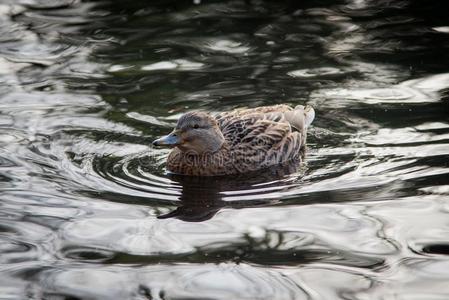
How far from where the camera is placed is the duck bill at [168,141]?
9.47 meters

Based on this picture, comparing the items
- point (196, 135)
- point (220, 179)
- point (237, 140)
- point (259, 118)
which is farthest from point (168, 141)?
point (259, 118)

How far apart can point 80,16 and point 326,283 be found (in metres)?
8.00

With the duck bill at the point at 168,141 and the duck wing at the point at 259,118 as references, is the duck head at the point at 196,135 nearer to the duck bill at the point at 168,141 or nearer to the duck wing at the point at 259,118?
the duck bill at the point at 168,141

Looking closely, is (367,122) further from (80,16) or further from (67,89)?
(80,16)

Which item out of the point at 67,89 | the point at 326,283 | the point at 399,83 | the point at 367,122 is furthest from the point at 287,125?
the point at 326,283

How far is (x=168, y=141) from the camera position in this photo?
959 centimetres

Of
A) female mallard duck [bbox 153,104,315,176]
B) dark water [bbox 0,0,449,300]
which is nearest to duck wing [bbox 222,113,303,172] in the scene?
female mallard duck [bbox 153,104,315,176]

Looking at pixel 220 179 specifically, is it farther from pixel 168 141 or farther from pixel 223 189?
pixel 168 141

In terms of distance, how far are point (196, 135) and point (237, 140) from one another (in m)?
0.58

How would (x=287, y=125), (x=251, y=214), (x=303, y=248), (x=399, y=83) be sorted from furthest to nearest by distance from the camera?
(x=399, y=83) → (x=287, y=125) → (x=251, y=214) → (x=303, y=248)

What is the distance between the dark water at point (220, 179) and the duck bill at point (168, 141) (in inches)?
13.0

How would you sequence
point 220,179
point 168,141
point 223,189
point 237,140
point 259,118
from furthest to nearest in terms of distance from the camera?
point 259,118 → point 237,140 → point 220,179 → point 168,141 → point 223,189

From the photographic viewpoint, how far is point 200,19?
1387 cm

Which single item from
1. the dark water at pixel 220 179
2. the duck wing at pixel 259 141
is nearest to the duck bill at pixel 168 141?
the dark water at pixel 220 179
